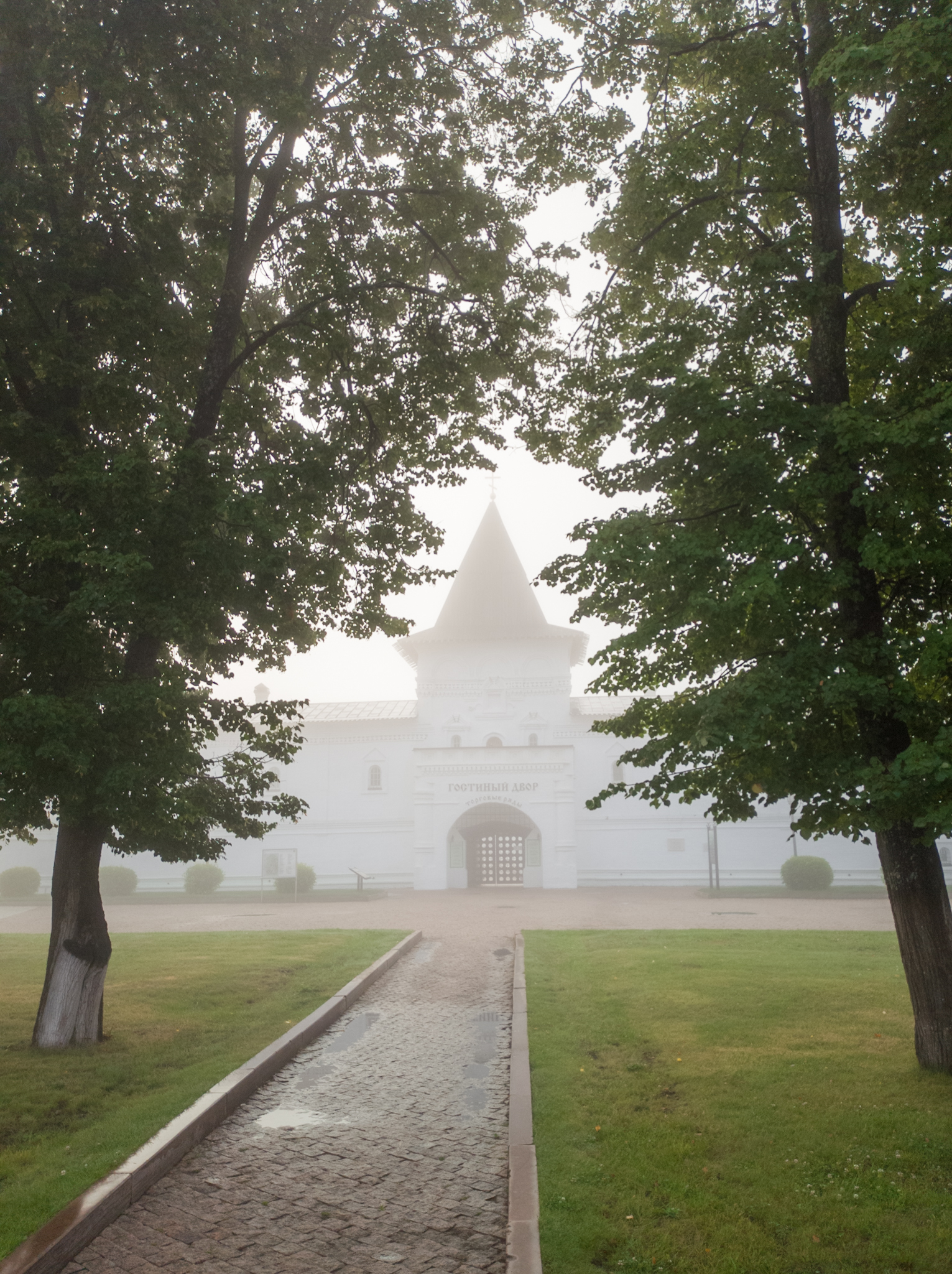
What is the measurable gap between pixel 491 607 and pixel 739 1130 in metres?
35.3

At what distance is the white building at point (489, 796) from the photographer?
37.1m

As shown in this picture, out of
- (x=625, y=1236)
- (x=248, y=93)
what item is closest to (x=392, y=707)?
(x=248, y=93)

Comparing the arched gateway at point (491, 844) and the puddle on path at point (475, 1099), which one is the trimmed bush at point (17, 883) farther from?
the puddle on path at point (475, 1099)

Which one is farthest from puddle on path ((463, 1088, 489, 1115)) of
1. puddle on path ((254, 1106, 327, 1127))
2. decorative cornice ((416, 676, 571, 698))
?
decorative cornice ((416, 676, 571, 698))

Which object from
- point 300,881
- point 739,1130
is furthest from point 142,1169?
point 300,881

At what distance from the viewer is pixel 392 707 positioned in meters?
43.3

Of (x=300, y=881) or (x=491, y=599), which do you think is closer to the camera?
(x=300, y=881)

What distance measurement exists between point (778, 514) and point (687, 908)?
20854 millimetres

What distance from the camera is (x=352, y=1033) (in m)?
10.3

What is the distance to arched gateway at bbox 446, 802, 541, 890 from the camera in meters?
37.6

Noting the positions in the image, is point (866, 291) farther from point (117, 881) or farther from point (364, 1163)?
point (117, 881)

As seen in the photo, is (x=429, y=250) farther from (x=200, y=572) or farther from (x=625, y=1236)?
(x=625, y=1236)

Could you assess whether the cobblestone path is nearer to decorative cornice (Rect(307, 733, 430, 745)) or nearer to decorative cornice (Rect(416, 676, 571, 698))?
decorative cornice (Rect(416, 676, 571, 698))

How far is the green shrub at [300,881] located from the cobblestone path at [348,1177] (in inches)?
1080
